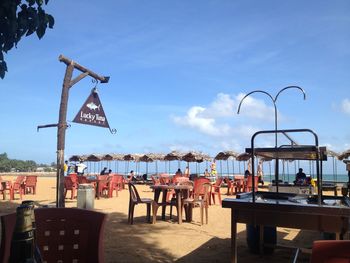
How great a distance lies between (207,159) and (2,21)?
25802 mm

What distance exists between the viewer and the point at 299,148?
3496mm

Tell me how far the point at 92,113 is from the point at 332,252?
679 centimetres

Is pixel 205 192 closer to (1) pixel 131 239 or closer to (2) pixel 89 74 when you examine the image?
(1) pixel 131 239

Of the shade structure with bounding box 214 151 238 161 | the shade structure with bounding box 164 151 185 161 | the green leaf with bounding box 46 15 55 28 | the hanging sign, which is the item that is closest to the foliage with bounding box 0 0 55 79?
the green leaf with bounding box 46 15 55 28

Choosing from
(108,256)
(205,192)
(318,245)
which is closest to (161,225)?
(205,192)

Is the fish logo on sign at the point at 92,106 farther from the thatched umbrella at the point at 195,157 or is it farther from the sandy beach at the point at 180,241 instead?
the thatched umbrella at the point at 195,157

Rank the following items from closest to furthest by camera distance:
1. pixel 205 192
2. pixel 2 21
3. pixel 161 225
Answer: pixel 2 21 < pixel 161 225 < pixel 205 192

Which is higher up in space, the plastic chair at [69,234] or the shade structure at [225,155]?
the shade structure at [225,155]

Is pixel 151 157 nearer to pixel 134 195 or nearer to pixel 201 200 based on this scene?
pixel 134 195

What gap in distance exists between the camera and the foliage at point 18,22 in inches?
112

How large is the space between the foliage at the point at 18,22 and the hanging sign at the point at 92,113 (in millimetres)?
4461

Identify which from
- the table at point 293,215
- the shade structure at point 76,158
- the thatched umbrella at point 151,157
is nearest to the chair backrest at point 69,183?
the table at point 293,215

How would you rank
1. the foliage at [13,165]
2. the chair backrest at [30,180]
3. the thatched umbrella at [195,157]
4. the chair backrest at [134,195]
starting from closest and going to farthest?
A: the chair backrest at [134,195] → the chair backrest at [30,180] → the thatched umbrella at [195,157] → the foliage at [13,165]

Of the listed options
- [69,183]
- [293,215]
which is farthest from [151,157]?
[293,215]
